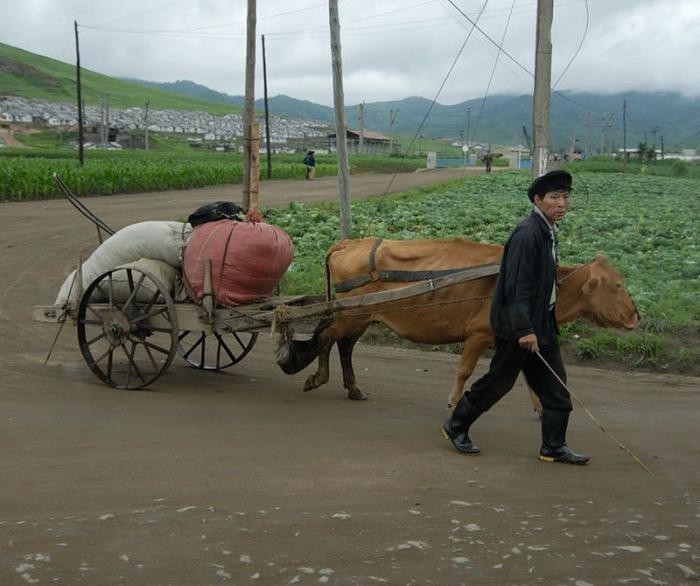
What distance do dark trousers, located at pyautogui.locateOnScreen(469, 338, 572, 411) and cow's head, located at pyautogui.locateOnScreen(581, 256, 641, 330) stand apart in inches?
40.9

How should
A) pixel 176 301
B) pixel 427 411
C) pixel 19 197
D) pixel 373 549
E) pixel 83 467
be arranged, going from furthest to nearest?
pixel 19 197, pixel 176 301, pixel 427 411, pixel 83 467, pixel 373 549

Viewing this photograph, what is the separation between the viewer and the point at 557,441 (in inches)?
261

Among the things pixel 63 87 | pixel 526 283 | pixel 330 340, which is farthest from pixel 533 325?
pixel 63 87

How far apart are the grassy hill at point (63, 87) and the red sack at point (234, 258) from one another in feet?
401

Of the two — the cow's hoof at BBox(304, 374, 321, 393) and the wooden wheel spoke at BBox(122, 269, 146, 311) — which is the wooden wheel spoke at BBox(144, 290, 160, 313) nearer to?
the wooden wheel spoke at BBox(122, 269, 146, 311)

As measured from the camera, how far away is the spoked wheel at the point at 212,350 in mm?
10047

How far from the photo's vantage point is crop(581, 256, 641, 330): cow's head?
7.58 meters

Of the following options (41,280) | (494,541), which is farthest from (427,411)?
(41,280)

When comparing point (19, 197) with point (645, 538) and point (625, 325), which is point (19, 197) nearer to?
point (625, 325)

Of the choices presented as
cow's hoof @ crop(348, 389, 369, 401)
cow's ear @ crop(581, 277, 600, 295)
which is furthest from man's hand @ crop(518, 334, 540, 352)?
cow's hoof @ crop(348, 389, 369, 401)

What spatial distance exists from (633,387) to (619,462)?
298 cm

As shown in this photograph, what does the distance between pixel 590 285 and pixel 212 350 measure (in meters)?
5.32

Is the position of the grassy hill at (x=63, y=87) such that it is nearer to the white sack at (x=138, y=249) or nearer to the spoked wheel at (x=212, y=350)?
the spoked wheel at (x=212, y=350)

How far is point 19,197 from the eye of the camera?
29.4 meters
